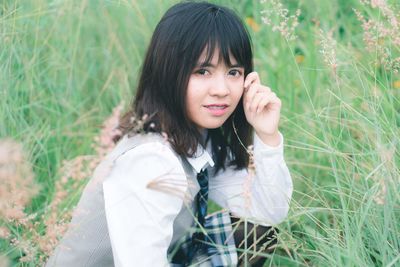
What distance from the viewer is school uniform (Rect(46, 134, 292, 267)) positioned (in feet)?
4.67

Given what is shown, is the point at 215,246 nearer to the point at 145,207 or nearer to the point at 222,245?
the point at 222,245

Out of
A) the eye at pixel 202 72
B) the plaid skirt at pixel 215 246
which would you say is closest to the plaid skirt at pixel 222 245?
the plaid skirt at pixel 215 246

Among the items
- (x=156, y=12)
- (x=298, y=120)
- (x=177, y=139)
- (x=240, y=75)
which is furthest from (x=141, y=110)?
(x=156, y=12)

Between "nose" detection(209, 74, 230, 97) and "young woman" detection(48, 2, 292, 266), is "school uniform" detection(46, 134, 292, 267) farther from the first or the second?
"nose" detection(209, 74, 230, 97)

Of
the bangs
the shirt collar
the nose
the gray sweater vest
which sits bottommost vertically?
the gray sweater vest

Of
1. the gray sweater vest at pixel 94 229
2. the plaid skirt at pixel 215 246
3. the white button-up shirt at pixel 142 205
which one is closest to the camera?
the white button-up shirt at pixel 142 205

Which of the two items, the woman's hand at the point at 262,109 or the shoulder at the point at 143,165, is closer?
the shoulder at the point at 143,165

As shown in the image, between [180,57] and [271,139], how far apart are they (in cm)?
33

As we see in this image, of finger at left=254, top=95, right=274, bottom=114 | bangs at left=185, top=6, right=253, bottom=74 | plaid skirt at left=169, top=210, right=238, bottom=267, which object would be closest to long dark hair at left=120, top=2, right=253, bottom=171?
bangs at left=185, top=6, right=253, bottom=74

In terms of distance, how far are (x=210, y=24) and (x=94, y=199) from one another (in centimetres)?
51

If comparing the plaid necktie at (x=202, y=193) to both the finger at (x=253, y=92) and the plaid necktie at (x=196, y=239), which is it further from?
the finger at (x=253, y=92)

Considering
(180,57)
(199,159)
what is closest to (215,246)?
(199,159)

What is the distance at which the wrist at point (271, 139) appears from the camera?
1.74 m

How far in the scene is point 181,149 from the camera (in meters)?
1.61
